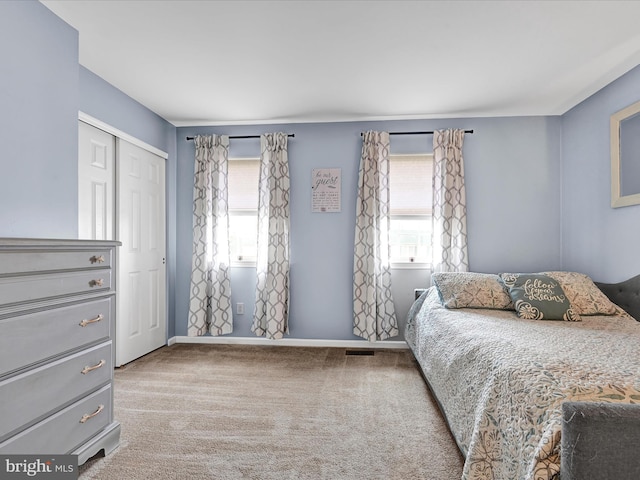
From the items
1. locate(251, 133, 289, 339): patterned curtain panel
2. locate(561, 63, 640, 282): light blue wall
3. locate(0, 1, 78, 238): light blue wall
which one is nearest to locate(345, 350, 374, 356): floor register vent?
locate(251, 133, 289, 339): patterned curtain panel

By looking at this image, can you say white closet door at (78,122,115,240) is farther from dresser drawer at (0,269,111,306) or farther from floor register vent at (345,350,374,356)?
floor register vent at (345,350,374,356)

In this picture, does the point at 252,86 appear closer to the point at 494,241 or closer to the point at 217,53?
the point at 217,53

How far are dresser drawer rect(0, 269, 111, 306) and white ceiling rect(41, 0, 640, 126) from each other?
1.54 m

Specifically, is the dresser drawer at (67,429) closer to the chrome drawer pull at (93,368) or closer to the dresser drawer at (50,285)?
the chrome drawer pull at (93,368)

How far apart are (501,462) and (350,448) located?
0.86 metres

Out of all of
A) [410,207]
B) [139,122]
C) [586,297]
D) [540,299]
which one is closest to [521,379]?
[540,299]

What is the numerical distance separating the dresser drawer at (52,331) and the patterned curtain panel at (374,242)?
2399 mm

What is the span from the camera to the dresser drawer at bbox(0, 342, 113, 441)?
130cm

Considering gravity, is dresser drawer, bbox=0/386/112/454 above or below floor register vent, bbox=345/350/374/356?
above

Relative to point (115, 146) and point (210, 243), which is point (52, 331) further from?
point (210, 243)

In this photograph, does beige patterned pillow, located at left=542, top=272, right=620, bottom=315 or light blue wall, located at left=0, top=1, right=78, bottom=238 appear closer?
light blue wall, located at left=0, top=1, right=78, bottom=238

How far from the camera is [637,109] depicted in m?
2.53

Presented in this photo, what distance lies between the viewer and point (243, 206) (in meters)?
4.01

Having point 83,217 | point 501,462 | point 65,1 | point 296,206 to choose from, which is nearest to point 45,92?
point 65,1
